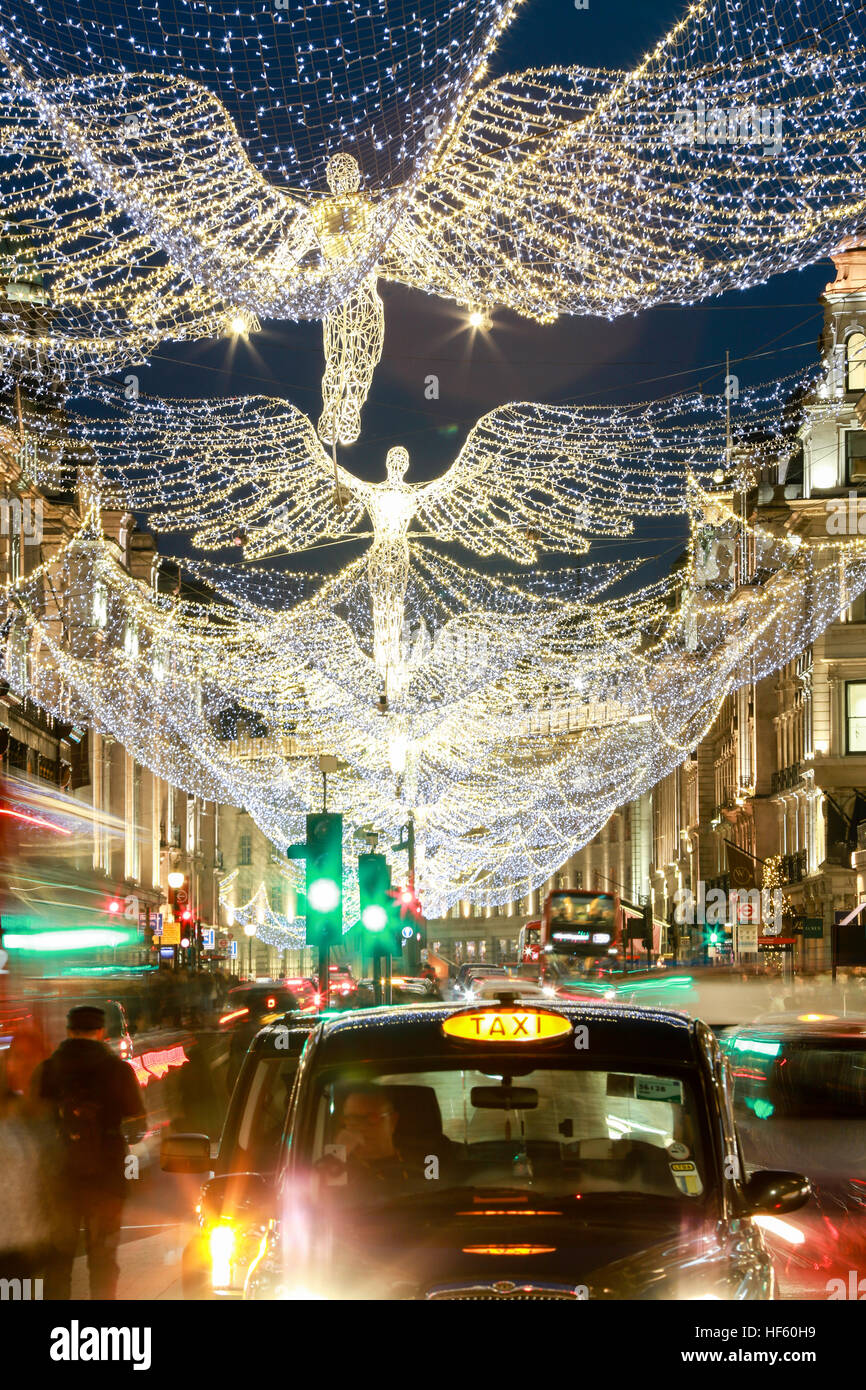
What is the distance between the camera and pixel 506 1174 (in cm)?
511

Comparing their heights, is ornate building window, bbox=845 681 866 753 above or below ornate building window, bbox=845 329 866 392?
below

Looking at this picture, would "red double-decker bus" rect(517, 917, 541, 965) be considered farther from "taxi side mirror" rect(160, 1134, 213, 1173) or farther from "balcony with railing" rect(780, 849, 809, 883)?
"taxi side mirror" rect(160, 1134, 213, 1173)

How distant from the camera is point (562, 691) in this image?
1391 inches

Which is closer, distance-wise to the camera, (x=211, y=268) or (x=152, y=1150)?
(x=211, y=268)

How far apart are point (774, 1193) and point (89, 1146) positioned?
15.2 feet

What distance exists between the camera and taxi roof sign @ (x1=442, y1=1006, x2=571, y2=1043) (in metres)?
Result: 5.09

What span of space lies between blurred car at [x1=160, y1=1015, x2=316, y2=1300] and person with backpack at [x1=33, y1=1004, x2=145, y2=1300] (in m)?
0.68

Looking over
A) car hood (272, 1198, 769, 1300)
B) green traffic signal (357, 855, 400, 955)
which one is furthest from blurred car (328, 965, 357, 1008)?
car hood (272, 1198, 769, 1300)

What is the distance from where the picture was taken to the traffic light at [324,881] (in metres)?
17.2

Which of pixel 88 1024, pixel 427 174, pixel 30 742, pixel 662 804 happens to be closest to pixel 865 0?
pixel 427 174

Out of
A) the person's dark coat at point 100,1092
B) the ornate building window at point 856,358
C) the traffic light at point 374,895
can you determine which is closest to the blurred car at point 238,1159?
the person's dark coat at point 100,1092

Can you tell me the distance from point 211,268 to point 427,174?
1.89m
